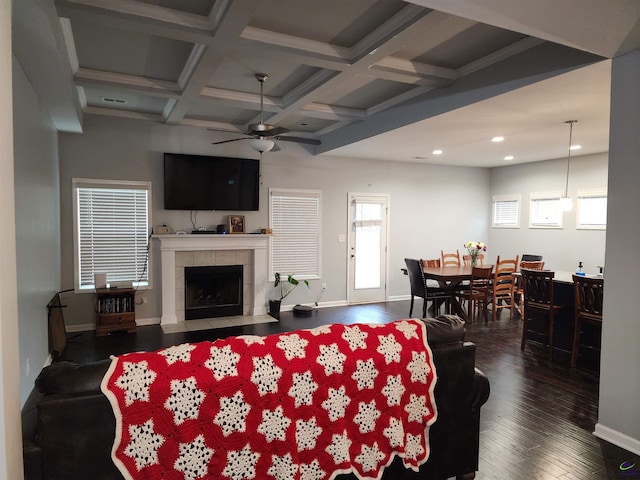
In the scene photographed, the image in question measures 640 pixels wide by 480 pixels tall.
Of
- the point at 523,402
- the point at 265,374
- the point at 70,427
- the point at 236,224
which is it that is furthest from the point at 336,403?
the point at 236,224

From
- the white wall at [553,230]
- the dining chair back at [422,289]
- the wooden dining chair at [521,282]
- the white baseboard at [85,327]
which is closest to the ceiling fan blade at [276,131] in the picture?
the dining chair back at [422,289]

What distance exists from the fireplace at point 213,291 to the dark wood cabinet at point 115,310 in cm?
81

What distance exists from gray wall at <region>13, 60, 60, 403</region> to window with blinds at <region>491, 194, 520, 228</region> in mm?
8001

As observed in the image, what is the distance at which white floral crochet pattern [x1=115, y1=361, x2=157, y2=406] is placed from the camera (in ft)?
5.57

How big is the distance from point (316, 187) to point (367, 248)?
60.9 inches

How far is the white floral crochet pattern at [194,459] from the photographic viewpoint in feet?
5.75

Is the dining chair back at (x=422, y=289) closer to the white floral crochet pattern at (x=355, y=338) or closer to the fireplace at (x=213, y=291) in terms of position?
the fireplace at (x=213, y=291)

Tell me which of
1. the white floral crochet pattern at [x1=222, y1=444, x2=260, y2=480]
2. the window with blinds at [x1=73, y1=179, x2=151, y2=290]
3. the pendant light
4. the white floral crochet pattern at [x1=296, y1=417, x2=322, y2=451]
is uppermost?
the pendant light

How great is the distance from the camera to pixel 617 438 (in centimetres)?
289

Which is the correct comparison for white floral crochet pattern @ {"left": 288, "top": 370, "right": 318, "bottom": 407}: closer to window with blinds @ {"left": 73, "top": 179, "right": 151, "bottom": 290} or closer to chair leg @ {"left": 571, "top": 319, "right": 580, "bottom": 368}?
chair leg @ {"left": 571, "top": 319, "right": 580, "bottom": 368}

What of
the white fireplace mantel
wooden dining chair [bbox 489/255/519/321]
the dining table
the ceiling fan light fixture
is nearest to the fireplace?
the white fireplace mantel

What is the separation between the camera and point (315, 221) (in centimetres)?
730

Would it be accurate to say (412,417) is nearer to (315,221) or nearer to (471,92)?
(471,92)

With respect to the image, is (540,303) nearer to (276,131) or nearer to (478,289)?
(478,289)
